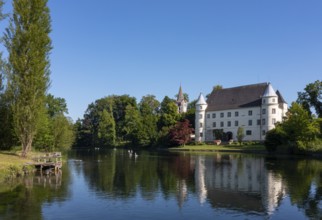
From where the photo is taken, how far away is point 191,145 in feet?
284

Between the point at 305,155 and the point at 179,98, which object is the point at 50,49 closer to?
the point at 305,155

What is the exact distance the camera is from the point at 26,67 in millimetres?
35375

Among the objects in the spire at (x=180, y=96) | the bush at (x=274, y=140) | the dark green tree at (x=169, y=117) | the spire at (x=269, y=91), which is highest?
the spire at (x=180, y=96)

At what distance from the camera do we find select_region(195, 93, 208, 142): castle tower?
93.2m

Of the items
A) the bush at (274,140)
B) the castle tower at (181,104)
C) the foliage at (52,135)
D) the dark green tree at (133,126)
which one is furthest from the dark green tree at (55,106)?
the castle tower at (181,104)

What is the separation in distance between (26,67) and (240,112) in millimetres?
62824

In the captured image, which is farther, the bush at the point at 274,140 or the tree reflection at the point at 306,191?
the bush at the point at 274,140

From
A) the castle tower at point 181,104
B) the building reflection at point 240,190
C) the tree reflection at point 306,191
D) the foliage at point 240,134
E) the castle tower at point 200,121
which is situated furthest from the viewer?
the castle tower at point 181,104

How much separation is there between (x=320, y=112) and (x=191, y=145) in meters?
31.2

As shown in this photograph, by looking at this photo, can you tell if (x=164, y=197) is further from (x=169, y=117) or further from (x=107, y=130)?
(x=107, y=130)

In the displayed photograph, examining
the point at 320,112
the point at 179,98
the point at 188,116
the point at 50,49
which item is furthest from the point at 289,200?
the point at 179,98

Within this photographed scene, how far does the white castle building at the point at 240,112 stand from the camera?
266 ft

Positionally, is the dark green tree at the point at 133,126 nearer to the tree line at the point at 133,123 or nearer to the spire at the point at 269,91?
the tree line at the point at 133,123

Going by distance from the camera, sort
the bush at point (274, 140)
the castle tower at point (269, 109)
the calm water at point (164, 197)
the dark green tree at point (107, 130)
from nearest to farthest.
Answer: the calm water at point (164, 197) → the bush at point (274, 140) → the castle tower at point (269, 109) → the dark green tree at point (107, 130)
